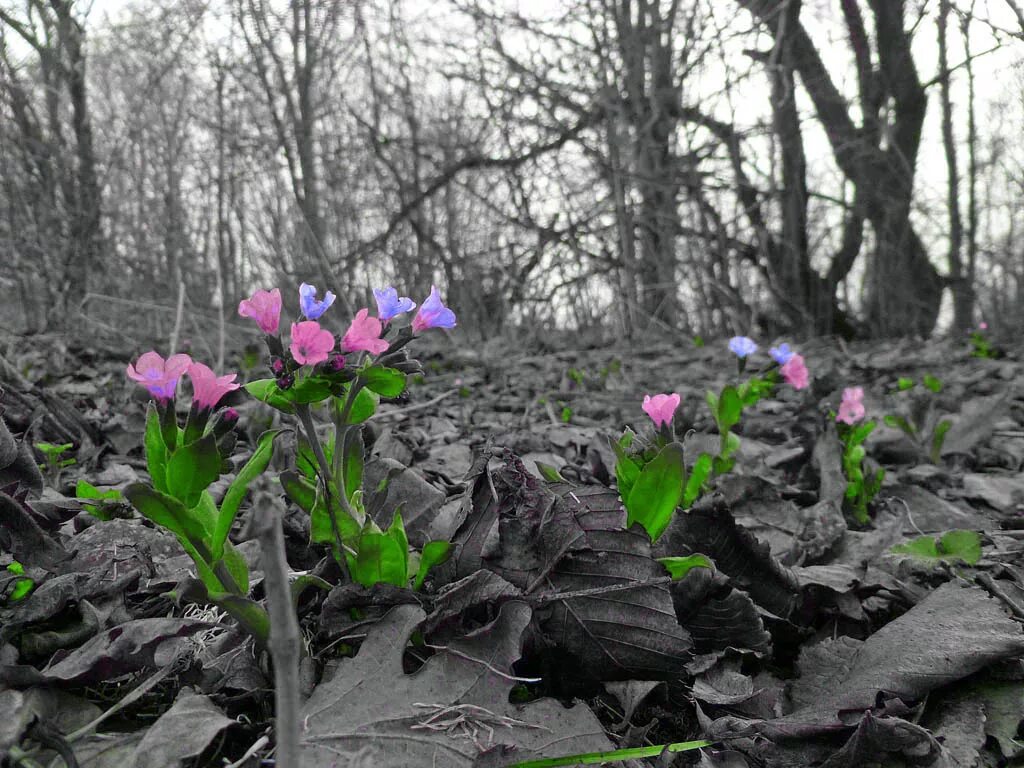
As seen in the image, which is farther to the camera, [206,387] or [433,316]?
[433,316]

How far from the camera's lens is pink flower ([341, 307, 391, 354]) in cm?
108

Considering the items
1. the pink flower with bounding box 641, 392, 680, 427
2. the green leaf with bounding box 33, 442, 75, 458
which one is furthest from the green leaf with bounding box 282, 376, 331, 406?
the green leaf with bounding box 33, 442, 75, 458

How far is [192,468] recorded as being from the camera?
1.05 meters

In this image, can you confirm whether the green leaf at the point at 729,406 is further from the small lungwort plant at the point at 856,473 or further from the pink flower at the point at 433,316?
the pink flower at the point at 433,316

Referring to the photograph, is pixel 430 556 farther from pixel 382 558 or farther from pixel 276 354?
pixel 276 354

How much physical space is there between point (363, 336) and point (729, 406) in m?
1.43

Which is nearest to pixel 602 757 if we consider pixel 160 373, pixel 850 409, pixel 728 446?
pixel 160 373

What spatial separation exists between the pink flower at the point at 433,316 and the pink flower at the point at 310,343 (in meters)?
0.20

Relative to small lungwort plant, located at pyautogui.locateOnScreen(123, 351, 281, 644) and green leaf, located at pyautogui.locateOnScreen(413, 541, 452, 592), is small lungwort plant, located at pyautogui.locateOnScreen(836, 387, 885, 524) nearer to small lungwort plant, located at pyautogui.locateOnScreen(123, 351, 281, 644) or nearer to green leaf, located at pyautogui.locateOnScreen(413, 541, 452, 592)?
green leaf, located at pyautogui.locateOnScreen(413, 541, 452, 592)

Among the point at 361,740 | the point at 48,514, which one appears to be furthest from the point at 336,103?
the point at 361,740

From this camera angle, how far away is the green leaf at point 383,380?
1.15 metres

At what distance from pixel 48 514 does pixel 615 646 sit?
3.42 feet

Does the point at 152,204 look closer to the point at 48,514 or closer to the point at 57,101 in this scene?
the point at 57,101

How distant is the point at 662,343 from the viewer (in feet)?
23.5
